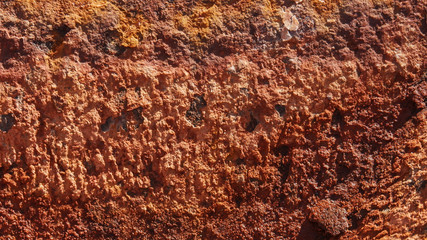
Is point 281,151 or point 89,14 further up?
point 89,14

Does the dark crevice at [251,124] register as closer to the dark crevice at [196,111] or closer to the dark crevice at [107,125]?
the dark crevice at [196,111]

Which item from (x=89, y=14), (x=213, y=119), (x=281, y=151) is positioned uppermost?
(x=89, y=14)

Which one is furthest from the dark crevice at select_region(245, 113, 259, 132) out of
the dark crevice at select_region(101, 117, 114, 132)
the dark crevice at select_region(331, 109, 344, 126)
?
the dark crevice at select_region(101, 117, 114, 132)

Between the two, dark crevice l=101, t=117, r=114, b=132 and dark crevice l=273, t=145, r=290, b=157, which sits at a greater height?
dark crevice l=101, t=117, r=114, b=132

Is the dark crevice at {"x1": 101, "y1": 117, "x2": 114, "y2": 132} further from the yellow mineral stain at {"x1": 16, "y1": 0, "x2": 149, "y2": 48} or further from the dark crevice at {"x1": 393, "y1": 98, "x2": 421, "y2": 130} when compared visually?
the dark crevice at {"x1": 393, "y1": 98, "x2": 421, "y2": 130}

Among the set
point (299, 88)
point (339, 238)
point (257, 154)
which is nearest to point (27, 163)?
point (257, 154)

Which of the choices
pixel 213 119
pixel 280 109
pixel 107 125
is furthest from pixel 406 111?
pixel 107 125

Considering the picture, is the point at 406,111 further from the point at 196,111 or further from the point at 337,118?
the point at 196,111

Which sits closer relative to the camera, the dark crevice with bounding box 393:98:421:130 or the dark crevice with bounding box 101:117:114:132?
the dark crevice with bounding box 101:117:114:132

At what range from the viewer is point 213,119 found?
1479mm

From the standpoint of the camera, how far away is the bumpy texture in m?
1.44

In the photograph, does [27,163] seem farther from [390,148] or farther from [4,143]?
[390,148]

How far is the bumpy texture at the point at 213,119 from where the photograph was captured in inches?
56.6

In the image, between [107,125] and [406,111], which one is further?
[406,111]
